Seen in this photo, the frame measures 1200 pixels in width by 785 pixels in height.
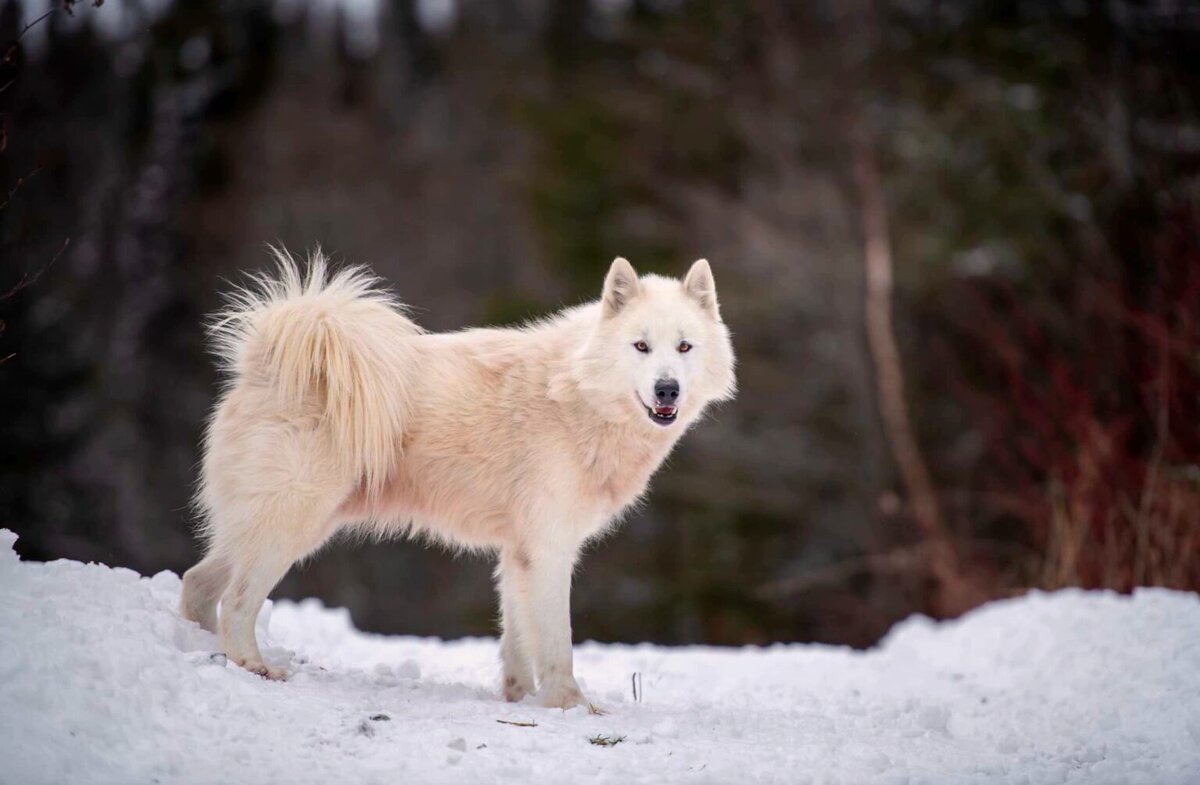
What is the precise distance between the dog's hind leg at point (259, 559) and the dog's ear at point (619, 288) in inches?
61.7

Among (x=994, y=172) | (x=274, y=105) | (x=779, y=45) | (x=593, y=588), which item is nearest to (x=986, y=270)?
(x=994, y=172)

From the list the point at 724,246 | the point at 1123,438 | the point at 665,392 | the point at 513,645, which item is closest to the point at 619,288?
the point at 665,392

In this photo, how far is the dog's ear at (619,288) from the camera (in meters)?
5.20

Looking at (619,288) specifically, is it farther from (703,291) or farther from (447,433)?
(447,433)

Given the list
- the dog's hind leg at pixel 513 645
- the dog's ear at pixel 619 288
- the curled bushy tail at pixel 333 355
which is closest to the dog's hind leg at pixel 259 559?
the curled bushy tail at pixel 333 355

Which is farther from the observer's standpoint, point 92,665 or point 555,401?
point 555,401

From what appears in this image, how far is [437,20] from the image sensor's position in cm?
2070

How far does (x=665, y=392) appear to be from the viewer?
15.8 feet

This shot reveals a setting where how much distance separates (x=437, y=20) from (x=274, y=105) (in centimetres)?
352

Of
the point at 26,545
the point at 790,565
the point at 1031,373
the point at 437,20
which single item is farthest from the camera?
the point at 437,20

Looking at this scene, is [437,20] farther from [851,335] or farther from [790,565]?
[790,565]

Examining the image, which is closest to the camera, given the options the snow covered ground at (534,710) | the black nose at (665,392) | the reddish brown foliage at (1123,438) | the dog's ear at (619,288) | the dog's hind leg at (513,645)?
the snow covered ground at (534,710)

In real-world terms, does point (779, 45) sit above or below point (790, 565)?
above

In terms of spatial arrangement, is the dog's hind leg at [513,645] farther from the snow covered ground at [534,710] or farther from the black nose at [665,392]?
the black nose at [665,392]
